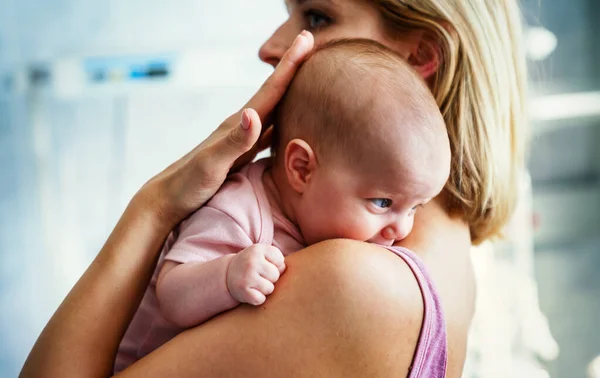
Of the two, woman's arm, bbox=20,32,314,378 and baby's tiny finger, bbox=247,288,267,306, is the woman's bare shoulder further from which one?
woman's arm, bbox=20,32,314,378

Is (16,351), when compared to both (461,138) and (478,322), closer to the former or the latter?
(478,322)

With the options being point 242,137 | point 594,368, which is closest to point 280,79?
point 242,137

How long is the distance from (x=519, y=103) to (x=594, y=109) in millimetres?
1573

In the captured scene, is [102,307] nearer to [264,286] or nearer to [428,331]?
[264,286]

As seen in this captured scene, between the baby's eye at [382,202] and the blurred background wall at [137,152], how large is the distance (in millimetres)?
1842

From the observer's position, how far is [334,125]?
90 cm

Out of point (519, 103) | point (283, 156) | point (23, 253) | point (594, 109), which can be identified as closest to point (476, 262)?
point (594, 109)

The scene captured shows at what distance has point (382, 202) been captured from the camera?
928 mm

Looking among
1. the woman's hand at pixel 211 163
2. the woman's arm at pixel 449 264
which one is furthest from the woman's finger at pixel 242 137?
the woman's arm at pixel 449 264

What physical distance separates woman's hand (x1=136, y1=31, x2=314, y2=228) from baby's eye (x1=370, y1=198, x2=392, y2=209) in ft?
0.61

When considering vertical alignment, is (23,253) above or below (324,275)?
below

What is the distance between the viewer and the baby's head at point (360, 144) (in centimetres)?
88

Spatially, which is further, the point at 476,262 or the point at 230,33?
the point at 230,33

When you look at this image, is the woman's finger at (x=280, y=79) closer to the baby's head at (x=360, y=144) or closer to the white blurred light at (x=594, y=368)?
the baby's head at (x=360, y=144)
